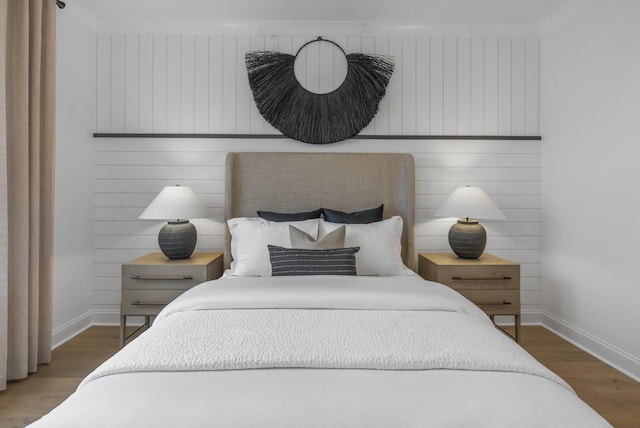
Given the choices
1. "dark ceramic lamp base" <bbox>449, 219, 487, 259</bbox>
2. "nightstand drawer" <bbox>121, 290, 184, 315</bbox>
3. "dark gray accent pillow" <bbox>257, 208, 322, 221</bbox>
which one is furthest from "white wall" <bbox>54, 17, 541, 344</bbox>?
"nightstand drawer" <bbox>121, 290, 184, 315</bbox>

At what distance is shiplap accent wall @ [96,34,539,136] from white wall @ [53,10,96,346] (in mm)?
152

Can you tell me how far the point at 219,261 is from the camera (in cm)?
302

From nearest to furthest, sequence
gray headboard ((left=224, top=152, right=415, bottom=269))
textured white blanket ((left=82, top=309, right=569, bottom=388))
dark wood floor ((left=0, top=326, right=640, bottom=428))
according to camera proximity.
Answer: textured white blanket ((left=82, top=309, right=569, bottom=388)) → dark wood floor ((left=0, top=326, right=640, bottom=428)) → gray headboard ((left=224, top=152, right=415, bottom=269))

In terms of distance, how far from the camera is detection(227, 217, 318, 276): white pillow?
8.24 ft

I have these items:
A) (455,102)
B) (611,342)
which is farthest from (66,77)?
(611,342)

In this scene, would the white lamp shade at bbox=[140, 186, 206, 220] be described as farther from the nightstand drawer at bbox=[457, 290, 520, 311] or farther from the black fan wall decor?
the nightstand drawer at bbox=[457, 290, 520, 311]

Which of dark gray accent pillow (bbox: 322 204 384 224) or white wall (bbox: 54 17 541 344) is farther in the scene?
white wall (bbox: 54 17 541 344)

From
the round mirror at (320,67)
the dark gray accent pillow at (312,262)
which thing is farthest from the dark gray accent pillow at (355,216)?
the round mirror at (320,67)

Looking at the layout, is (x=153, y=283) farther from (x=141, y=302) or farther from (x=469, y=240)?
(x=469, y=240)

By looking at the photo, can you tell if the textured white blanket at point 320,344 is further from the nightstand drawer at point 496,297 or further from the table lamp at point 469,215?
the table lamp at point 469,215

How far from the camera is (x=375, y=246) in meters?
2.57

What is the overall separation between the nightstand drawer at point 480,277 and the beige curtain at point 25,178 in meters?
2.68

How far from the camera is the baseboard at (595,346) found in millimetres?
2428

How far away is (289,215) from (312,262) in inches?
26.7
